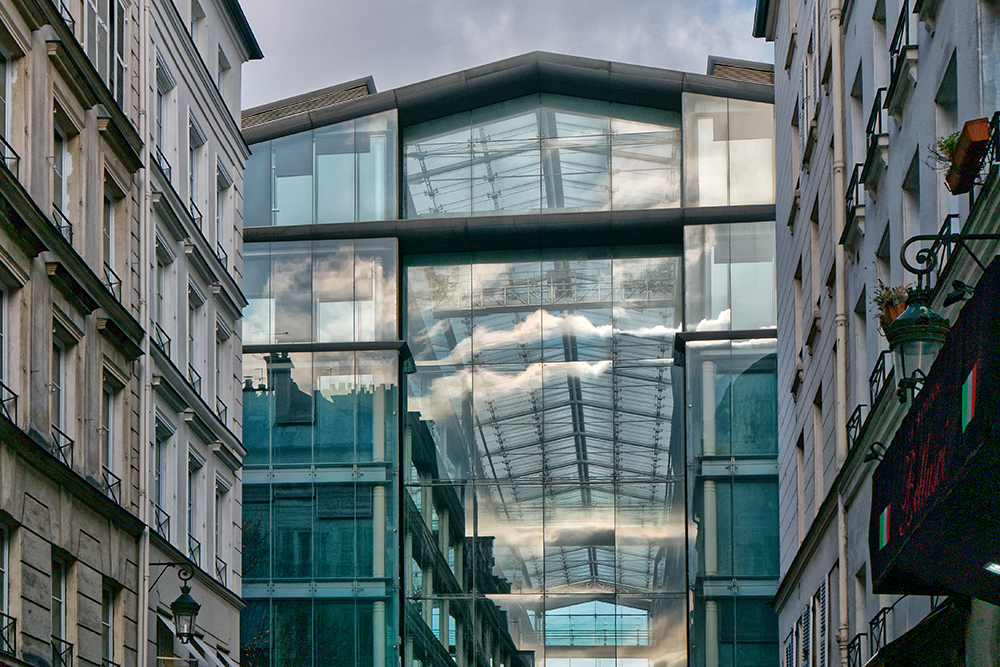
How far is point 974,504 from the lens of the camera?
1133 centimetres

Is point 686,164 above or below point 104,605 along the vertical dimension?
above

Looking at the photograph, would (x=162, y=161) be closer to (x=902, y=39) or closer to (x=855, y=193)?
(x=855, y=193)

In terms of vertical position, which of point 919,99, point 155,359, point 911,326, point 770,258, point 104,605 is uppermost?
point 770,258

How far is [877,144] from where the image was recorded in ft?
70.2

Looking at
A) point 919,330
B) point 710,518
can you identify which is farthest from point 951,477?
point 710,518

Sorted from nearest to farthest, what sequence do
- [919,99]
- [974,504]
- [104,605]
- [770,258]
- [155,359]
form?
1. [974,504]
2. [919,99]
3. [104,605]
4. [155,359]
5. [770,258]

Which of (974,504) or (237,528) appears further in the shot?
(237,528)

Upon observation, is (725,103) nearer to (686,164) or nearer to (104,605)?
(686,164)

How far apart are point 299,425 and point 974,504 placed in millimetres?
29109

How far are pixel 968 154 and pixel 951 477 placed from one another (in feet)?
13.9

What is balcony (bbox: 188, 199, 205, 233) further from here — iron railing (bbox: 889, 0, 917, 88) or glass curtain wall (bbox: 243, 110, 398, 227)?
iron railing (bbox: 889, 0, 917, 88)

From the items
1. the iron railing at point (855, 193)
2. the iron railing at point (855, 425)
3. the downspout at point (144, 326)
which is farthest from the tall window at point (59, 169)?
the iron railing at point (855, 425)

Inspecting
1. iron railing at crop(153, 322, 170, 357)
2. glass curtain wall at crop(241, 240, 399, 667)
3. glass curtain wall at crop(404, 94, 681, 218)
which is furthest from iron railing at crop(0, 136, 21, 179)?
glass curtain wall at crop(404, 94, 681, 218)

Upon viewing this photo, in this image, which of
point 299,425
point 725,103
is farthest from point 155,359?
point 725,103
